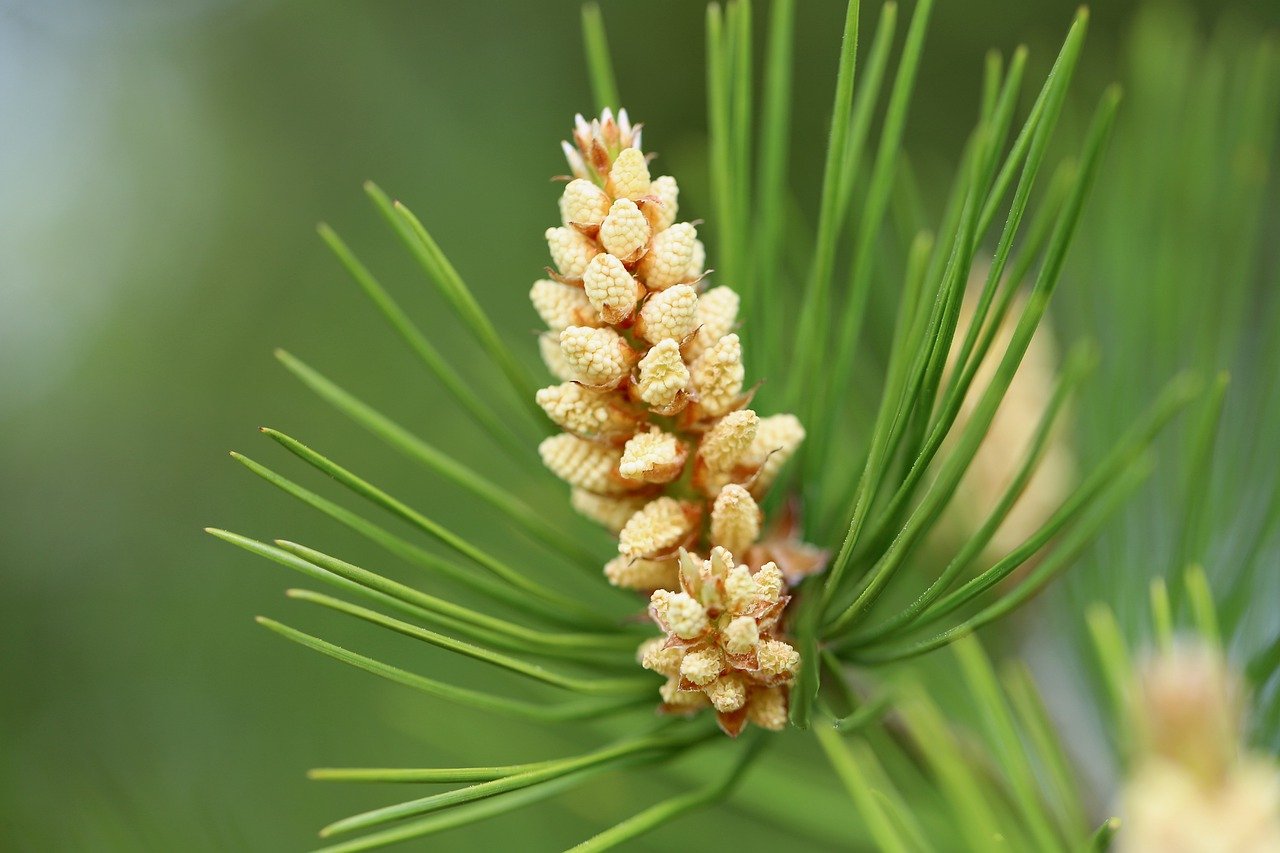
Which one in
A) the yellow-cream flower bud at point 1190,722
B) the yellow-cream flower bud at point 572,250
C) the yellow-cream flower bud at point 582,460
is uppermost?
the yellow-cream flower bud at point 572,250

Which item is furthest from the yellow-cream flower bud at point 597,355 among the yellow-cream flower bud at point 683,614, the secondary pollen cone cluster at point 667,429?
the yellow-cream flower bud at point 683,614

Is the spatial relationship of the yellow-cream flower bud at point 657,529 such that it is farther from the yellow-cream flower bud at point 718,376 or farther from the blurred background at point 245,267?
the blurred background at point 245,267

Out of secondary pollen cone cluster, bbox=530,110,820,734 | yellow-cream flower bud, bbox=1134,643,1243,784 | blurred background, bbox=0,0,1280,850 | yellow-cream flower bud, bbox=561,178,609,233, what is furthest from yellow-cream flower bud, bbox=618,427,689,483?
blurred background, bbox=0,0,1280,850

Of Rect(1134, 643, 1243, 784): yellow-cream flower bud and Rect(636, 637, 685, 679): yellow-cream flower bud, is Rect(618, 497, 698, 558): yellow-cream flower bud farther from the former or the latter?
Rect(1134, 643, 1243, 784): yellow-cream flower bud

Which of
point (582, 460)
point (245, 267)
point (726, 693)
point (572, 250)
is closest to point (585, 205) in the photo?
point (572, 250)

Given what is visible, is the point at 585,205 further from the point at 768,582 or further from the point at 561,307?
the point at 768,582

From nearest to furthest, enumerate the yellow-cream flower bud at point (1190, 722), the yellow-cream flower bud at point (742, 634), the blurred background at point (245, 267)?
the yellow-cream flower bud at point (1190, 722) → the yellow-cream flower bud at point (742, 634) → the blurred background at point (245, 267)

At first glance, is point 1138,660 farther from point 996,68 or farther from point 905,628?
point 996,68
